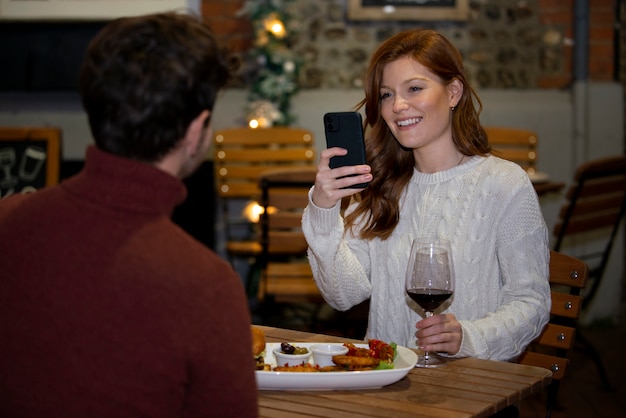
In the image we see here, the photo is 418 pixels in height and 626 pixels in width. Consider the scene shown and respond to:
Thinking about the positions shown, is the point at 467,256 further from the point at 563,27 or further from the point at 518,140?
the point at 563,27

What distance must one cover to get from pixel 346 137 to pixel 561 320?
0.77 m

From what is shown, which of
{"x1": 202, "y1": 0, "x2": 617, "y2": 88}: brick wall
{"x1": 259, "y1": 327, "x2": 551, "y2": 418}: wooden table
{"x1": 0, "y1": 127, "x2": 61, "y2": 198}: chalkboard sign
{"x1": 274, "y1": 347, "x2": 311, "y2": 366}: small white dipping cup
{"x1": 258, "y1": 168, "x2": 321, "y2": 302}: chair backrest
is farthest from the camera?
{"x1": 202, "y1": 0, "x2": 617, "y2": 88}: brick wall

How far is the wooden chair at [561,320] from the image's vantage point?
2291 mm

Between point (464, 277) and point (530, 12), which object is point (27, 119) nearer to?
point (530, 12)

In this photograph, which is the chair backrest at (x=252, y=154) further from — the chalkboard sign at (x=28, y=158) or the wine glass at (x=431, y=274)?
the wine glass at (x=431, y=274)

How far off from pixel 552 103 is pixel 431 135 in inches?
138

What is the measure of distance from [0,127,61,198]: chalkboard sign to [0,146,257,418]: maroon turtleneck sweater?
386 centimetres

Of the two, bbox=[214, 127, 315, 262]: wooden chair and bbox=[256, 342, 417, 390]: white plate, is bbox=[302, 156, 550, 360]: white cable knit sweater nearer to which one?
bbox=[256, 342, 417, 390]: white plate

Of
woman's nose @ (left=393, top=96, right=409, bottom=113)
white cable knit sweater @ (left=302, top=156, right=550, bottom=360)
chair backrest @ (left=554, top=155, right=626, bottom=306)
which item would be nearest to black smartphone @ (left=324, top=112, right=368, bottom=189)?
white cable knit sweater @ (left=302, top=156, right=550, bottom=360)

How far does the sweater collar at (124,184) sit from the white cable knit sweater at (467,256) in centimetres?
102

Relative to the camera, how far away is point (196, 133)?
125cm

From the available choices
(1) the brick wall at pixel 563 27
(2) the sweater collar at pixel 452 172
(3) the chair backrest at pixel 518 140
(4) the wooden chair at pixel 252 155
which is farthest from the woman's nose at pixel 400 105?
(1) the brick wall at pixel 563 27

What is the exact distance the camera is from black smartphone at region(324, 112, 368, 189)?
2100mm

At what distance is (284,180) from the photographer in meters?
3.91
